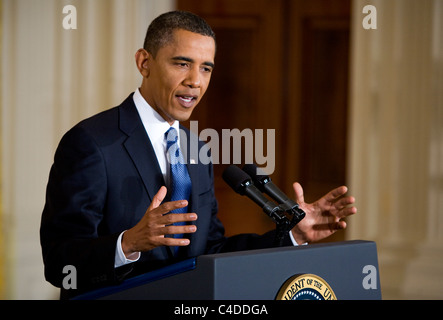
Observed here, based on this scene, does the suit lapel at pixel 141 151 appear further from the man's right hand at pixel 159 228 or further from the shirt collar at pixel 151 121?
the man's right hand at pixel 159 228

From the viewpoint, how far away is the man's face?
162 centimetres

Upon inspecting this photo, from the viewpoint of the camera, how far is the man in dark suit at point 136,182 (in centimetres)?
142

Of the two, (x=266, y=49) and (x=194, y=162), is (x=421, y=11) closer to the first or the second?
(x=266, y=49)

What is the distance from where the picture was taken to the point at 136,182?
5.23ft

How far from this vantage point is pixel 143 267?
61.6 inches

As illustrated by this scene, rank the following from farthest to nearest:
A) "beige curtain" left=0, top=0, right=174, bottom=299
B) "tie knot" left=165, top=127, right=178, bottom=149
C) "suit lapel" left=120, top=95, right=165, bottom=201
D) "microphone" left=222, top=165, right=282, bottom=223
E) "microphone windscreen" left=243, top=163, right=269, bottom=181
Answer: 1. "beige curtain" left=0, top=0, right=174, bottom=299
2. "tie knot" left=165, top=127, right=178, bottom=149
3. "suit lapel" left=120, top=95, right=165, bottom=201
4. "microphone windscreen" left=243, top=163, right=269, bottom=181
5. "microphone" left=222, top=165, right=282, bottom=223

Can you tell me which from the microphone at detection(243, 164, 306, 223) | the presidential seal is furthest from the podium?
the microphone at detection(243, 164, 306, 223)

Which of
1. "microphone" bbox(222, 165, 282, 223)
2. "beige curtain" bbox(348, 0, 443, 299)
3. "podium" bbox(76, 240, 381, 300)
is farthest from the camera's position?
"beige curtain" bbox(348, 0, 443, 299)

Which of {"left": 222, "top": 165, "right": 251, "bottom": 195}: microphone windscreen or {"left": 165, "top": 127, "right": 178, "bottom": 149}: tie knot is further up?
{"left": 165, "top": 127, "right": 178, "bottom": 149}: tie knot

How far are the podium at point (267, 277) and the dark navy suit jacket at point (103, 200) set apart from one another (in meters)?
0.14

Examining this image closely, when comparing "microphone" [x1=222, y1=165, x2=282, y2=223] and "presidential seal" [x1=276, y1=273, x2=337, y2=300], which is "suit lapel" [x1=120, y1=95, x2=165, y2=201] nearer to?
"microphone" [x1=222, y1=165, x2=282, y2=223]

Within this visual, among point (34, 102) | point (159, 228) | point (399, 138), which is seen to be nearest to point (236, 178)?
point (159, 228)

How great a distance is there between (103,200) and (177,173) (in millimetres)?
238
